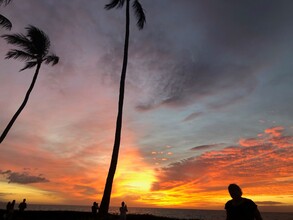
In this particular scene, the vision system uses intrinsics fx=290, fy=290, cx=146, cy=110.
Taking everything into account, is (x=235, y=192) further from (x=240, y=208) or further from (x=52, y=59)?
(x=52, y=59)

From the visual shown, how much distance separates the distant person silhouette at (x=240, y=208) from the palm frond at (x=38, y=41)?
2350 cm

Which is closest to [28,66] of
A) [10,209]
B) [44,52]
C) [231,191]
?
[44,52]

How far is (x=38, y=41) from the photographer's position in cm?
2506

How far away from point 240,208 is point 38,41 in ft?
78.4

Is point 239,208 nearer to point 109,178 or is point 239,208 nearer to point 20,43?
point 109,178

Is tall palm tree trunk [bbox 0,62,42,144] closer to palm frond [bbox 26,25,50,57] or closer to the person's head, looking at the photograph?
palm frond [bbox 26,25,50,57]

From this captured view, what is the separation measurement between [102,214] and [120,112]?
5.92m

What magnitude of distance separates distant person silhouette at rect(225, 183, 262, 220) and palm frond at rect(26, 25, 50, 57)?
23504mm

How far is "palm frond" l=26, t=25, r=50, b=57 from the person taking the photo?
24.6m

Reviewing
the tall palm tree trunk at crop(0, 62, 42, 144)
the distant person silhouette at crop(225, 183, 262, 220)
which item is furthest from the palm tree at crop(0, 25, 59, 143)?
the distant person silhouette at crop(225, 183, 262, 220)

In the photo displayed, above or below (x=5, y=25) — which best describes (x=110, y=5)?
above

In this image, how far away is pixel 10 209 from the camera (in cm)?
2250

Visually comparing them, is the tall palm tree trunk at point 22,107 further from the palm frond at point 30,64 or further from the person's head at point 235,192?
the person's head at point 235,192

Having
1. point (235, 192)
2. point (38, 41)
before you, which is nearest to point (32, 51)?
point (38, 41)
